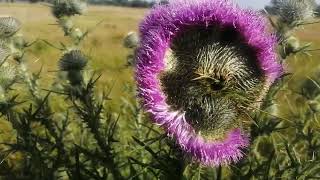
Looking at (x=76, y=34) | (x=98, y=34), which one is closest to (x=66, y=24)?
(x=76, y=34)

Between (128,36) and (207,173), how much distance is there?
6.55ft

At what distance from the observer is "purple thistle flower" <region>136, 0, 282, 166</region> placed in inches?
72.9

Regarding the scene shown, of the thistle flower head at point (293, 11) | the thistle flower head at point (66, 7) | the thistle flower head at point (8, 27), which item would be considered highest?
the thistle flower head at point (293, 11)

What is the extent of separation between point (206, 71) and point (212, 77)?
0.03 m

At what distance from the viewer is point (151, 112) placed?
5.93 ft

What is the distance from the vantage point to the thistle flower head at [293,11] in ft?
9.87

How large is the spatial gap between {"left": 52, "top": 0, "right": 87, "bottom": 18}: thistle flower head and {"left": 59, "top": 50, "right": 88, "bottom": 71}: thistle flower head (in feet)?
2.17

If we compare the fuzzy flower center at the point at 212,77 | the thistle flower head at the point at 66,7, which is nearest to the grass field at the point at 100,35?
the thistle flower head at the point at 66,7

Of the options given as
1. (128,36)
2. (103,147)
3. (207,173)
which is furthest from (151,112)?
(128,36)

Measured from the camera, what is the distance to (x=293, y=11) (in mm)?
3016

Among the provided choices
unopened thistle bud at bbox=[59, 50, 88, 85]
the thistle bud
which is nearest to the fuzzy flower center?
unopened thistle bud at bbox=[59, 50, 88, 85]

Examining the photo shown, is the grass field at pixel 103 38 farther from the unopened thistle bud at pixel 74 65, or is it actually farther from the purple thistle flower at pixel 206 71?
the purple thistle flower at pixel 206 71

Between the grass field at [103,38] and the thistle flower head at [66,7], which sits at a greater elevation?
the thistle flower head at [66,7]

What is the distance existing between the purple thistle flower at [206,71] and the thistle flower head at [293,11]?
1103mm
